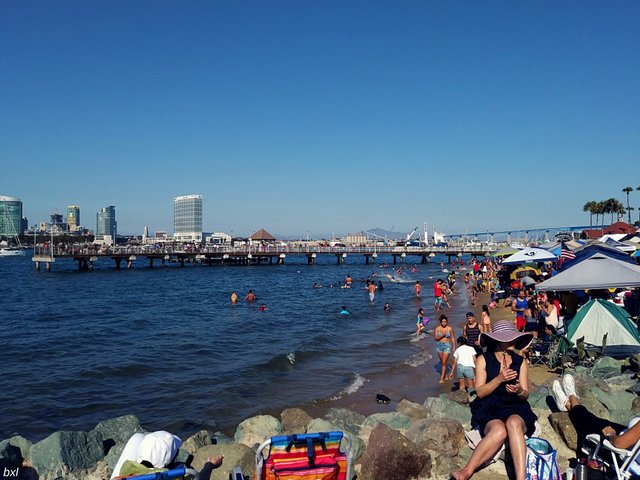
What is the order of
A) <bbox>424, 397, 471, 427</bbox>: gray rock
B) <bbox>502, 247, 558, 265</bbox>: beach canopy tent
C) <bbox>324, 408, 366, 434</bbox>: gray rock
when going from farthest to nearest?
1. <bbox>502, 247, 558, 265</bbox>: beach canopy tent
2. <bbox>324, 408, 366, 434</bbox>: gray rock
3. <bbox>424, 397, 471, 427</bbox>: gray rock

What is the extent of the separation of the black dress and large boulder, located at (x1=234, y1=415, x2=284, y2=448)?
3.37m

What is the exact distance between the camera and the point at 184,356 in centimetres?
1394

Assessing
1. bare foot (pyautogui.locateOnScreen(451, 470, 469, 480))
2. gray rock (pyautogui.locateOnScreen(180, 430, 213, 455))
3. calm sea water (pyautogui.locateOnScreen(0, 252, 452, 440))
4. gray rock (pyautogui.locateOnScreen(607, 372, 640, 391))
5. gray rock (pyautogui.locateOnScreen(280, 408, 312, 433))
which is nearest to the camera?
bare foot (pyautogui.locateOnScreen(451, 470, 469, 480))

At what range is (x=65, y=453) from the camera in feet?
18.7

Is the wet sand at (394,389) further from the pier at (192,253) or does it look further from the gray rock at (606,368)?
the pier at (192,253)

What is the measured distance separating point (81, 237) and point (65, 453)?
197m

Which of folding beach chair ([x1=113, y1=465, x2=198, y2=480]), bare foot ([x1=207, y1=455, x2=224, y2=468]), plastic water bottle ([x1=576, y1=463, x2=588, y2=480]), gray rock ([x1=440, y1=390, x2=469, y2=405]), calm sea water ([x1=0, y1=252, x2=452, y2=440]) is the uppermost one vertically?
folding beach chair ([x1=113, y1=465, x2=198, y2=480])

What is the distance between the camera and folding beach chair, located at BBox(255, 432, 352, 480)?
3.59 meters

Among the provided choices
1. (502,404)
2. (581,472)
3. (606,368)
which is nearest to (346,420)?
(502,404)

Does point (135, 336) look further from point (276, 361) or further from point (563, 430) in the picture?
point (563, 430)

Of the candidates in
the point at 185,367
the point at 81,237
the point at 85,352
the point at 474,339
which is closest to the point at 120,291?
the point at 85,352

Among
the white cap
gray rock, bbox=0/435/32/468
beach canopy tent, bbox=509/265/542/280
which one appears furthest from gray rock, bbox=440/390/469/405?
beach canopy tent, bbox=509/265/542/280

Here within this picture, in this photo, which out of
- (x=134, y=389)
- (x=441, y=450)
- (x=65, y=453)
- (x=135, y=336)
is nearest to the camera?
(x=441, y=450)

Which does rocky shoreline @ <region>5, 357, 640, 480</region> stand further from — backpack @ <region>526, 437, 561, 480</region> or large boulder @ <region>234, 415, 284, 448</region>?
backpack @ <region>526, 437, 561, 480</region>
